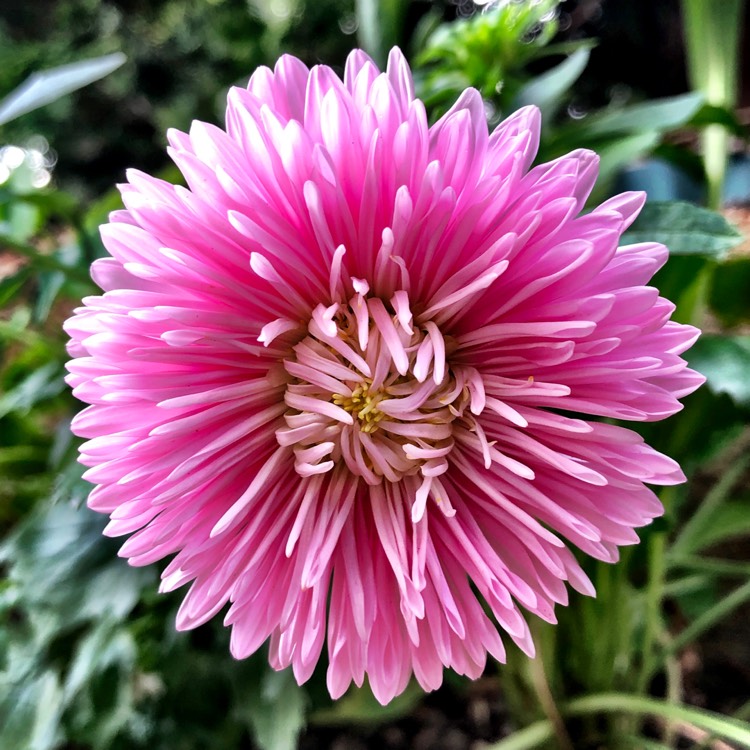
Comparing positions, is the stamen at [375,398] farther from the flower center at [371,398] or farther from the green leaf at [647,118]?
the green leaf at [647,118]

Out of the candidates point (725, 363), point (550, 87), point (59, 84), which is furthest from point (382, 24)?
point (725, 363)

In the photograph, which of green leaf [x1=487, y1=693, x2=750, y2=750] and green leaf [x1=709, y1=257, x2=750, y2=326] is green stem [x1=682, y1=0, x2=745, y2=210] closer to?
green leaf [x1=709, y1=257, x2=750, y2=326]

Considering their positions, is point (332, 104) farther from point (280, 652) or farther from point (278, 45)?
point (278, 45)

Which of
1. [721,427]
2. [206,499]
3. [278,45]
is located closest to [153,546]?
[206,499]

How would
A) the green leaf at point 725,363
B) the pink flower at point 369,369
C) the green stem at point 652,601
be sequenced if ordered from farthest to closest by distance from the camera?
→ the green stem at point 652,601
the green leaf at point 725,363
the pink flower at point 369,369

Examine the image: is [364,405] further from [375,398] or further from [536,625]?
[536,625]

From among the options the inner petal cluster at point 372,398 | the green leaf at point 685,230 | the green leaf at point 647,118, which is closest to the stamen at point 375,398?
the inner petal cluster at point 372,398

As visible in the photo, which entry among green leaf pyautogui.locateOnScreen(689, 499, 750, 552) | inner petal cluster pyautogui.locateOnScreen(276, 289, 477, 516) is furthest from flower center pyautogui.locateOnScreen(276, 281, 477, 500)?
green leaf pyautogui.locateOnScreen(689, 499, 750, 552)
